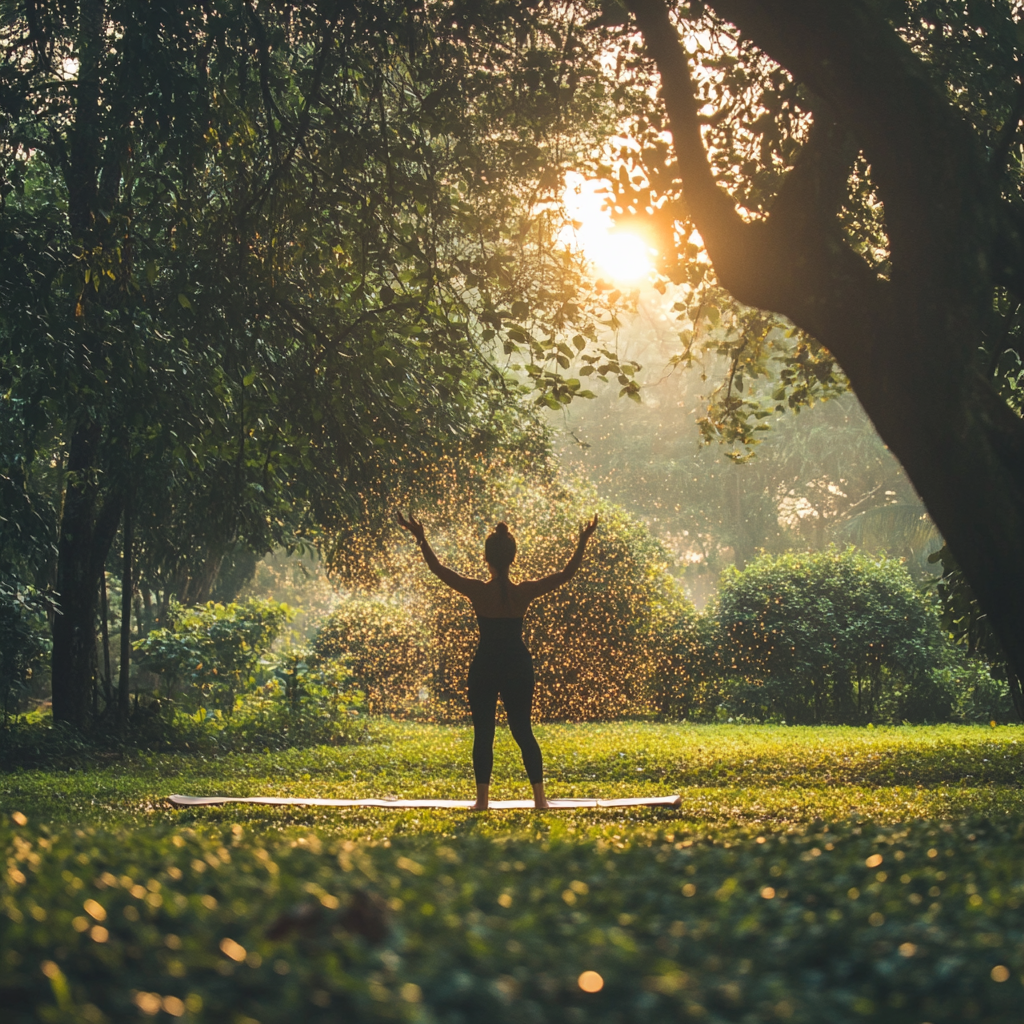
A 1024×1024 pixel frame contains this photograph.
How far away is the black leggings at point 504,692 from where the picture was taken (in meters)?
8.16

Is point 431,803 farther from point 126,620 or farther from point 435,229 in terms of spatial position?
point 126,620

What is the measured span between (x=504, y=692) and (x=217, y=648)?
44.2 ft

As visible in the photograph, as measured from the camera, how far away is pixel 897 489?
49.1 m

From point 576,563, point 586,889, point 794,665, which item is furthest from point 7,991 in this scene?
point 794,665

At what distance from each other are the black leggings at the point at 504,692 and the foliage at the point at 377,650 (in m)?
16.4

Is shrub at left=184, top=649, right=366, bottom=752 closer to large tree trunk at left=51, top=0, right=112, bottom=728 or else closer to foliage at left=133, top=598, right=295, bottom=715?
foliage at left=133, top=598, right=295, bottom=715

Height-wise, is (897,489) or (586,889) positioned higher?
(897,489)

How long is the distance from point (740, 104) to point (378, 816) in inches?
317

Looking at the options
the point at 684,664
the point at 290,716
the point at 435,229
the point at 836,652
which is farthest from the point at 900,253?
the point at 684,664

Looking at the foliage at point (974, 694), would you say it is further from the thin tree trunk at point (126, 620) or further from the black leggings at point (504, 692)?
the black leggings at point (504, 692)

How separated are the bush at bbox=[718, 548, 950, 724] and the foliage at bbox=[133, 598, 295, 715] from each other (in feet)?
33.7

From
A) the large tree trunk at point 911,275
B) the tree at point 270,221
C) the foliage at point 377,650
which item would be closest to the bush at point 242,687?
the foliage at point 377,650

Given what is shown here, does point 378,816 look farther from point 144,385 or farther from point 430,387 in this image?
point 430,387

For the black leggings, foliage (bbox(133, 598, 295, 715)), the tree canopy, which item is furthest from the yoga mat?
foliage (bbox(133, 598, 295, 715))
